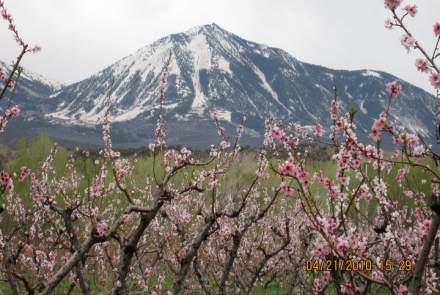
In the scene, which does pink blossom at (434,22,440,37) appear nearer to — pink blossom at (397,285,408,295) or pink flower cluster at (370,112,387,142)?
pink flower cluster at (370,112,387,142)

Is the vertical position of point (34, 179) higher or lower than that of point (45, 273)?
higher

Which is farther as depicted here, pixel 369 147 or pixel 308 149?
pixel 308 149

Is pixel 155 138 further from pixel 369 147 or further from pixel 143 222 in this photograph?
pixel 369 147

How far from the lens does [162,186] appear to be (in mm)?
6367

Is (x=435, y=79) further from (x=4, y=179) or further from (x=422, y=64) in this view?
(x=4, y=179)

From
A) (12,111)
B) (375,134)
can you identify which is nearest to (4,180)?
(12,111)

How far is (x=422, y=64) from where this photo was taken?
166 inches

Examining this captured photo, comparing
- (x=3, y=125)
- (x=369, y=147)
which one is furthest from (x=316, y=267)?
(x=3, y=125)

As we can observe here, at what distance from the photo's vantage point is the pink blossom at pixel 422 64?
13.6ft

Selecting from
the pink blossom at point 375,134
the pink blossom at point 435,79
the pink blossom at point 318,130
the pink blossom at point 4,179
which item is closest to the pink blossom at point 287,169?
the pink blossom at point 375,134

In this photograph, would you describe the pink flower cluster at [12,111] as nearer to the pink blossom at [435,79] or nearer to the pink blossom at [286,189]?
the pink blossom at [286,189]

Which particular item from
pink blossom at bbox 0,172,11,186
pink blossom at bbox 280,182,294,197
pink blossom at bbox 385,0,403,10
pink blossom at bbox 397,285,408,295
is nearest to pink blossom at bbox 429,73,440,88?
pink blossom at bbox 385,0,403,10

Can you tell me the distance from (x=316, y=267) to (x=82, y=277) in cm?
338

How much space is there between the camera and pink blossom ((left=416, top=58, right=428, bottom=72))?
13.6 ft
